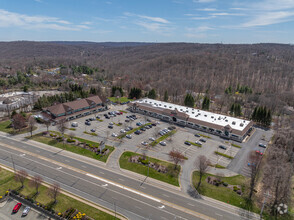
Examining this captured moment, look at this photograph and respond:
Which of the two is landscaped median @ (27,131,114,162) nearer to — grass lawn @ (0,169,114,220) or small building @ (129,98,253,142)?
grass lawn @ (0,169,114,220)

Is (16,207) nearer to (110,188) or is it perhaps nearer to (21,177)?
(21,177)

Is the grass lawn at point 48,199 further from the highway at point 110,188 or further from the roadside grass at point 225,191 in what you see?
the roadside grass at point 225,191

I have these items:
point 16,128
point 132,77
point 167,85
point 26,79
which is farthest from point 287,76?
point 26,79

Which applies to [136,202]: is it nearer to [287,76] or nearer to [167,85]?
[167,85]

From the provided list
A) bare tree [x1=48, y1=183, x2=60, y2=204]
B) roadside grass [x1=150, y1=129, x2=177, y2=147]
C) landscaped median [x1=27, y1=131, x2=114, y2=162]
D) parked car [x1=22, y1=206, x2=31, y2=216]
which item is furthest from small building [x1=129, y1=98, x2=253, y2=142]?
parked car [x1=22, y1=206, x2=31, y2=216]

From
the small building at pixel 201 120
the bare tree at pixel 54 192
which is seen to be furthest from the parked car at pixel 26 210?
the small building at pixel 201 120

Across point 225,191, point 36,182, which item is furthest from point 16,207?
point 225,191

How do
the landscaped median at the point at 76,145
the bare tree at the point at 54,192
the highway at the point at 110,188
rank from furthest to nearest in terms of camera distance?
the landscaped median at the point at 76,145 < the bare tree at the point at 54,192 < the highway at the point at 110,188

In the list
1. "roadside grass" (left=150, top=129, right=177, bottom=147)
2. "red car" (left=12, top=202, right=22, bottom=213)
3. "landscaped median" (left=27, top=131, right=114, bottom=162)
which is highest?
"roadside grass" (left=150, top=129, right=177, bottom=147)
